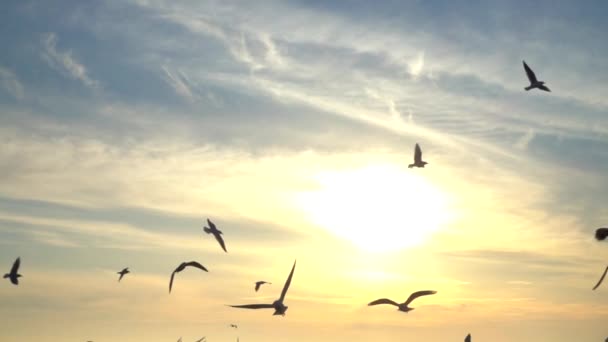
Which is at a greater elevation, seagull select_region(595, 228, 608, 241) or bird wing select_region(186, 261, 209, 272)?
seagull select_region(595, 228, 608, 241)

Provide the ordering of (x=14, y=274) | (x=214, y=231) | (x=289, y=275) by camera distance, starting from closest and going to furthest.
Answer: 1. (x=289, y=275)
2. (x=214, y=231)
3. (x=14, y=274)

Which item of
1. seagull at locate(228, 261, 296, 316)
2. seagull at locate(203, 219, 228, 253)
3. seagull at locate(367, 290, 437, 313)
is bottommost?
seagull at locate(228, 261, 296, 316)

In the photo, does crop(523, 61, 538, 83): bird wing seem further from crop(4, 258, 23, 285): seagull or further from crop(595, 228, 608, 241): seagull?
crop(4, 258, 23, 285): seagull

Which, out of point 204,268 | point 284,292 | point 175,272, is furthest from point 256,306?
point 175,272

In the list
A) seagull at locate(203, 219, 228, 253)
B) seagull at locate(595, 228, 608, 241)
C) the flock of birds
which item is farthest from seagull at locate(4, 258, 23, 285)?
seagull at locate(595, 228, 608, 241)

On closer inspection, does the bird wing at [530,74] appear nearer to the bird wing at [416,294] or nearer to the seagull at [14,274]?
the bird wing at [416,294]

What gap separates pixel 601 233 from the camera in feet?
122

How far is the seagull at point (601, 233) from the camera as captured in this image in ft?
120

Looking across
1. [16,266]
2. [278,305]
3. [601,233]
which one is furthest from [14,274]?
[601,233]

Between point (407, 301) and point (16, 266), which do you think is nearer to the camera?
point (407, 301)

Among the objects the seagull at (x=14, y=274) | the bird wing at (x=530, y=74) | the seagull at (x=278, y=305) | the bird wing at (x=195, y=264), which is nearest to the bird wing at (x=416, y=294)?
the seagull at (x=278, y=305)

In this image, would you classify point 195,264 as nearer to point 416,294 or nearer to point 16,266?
point 416,294

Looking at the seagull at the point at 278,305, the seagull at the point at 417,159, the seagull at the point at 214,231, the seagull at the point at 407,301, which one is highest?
the seagull at the point at 417,159

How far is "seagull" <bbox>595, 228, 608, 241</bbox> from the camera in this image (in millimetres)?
36500
